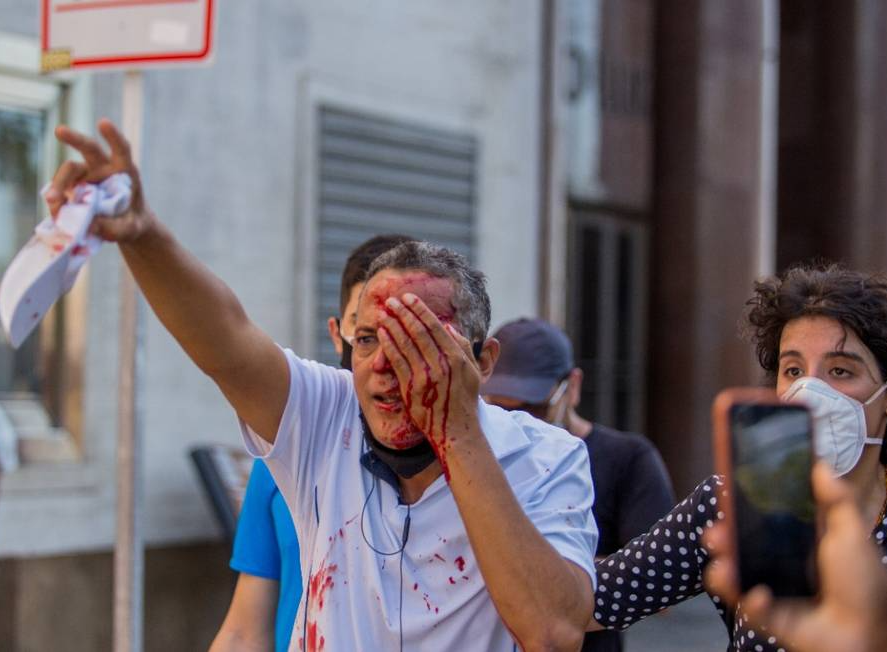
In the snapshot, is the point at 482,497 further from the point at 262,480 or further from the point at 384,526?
the point at 262,480

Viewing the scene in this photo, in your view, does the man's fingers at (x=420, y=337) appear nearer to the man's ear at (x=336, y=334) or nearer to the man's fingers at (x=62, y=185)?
the man's fingers at (x=62, y=185)

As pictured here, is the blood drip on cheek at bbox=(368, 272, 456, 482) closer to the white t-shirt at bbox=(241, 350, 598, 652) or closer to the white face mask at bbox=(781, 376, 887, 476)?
the white t-shirt at bbox=(241, 350, 598, 652)

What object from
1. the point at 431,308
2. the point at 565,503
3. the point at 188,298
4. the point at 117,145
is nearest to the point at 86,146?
the point at 117,145

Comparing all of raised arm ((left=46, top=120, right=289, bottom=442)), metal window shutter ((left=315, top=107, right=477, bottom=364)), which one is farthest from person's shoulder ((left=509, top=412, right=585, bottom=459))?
metal window shutter ((left=315, top=107, right=477, bottom=364))

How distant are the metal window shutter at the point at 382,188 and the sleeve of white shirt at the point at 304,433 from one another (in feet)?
16.3

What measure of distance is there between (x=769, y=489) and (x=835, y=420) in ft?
3.91

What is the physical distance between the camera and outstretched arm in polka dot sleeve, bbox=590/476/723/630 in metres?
2.82

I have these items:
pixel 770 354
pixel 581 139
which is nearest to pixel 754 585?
pixel 770 354

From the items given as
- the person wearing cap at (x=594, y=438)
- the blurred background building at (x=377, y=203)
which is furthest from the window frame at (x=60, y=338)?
the person wearing cap at (x=594, y=438)

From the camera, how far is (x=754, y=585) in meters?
1.55

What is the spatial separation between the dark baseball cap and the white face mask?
1.72 metres

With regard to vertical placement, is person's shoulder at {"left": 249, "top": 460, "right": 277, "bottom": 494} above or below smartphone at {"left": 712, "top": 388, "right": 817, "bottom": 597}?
below

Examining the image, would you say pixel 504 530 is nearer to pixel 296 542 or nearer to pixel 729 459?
pixel 729 459

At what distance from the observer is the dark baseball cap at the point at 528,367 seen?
14.5ft
